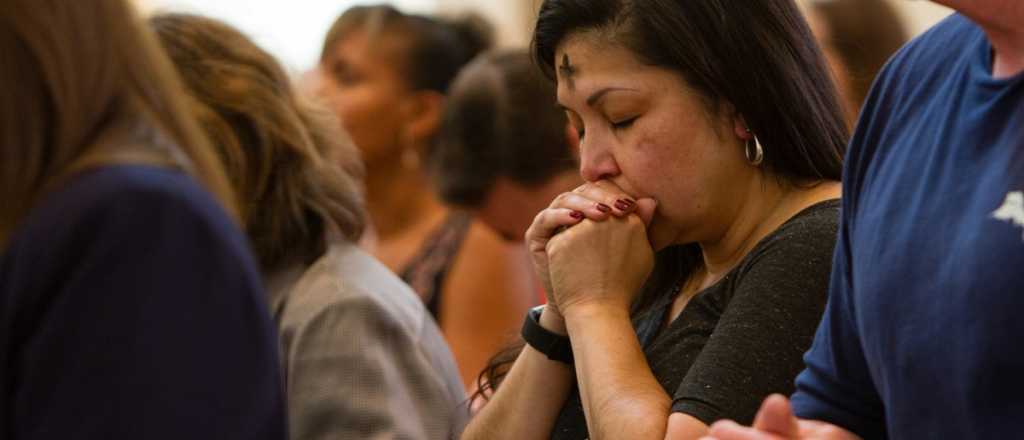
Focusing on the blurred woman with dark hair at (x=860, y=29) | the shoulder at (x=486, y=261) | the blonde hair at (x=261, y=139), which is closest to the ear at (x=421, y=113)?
the shoulder at (x=486, y=261)

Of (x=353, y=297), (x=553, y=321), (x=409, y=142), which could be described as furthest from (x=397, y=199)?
(x=553, y=321)

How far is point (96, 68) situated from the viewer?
1267 mm

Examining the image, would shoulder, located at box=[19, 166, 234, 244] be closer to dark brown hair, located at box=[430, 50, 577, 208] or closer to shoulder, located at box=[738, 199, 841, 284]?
shoulder, located at box=[738, 199, 841, 284]

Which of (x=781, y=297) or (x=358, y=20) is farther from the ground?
(x=781, y=297)

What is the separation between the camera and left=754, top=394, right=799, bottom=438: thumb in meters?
1.40

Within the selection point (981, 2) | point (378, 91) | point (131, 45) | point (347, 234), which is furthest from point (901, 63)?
point (378, 91)

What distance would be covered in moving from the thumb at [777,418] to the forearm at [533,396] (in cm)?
59

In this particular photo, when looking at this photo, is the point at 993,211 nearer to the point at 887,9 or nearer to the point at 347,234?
Result: the point at 347,234

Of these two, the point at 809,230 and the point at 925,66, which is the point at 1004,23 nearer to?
the point at 925,66

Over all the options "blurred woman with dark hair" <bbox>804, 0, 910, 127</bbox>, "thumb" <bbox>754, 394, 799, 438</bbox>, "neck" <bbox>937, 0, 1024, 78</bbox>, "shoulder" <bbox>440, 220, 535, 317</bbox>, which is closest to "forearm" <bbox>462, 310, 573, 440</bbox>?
"thumb" <bbox>754, 394, 799, 438</bbox>

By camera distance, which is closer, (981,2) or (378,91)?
(981,2)

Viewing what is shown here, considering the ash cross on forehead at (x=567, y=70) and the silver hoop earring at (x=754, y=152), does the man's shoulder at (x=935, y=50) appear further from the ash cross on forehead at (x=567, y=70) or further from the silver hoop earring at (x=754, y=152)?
the ash cross on forehead at (x=567, y=70)

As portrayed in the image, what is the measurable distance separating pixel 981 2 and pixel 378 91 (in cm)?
304

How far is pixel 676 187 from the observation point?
1878mm
